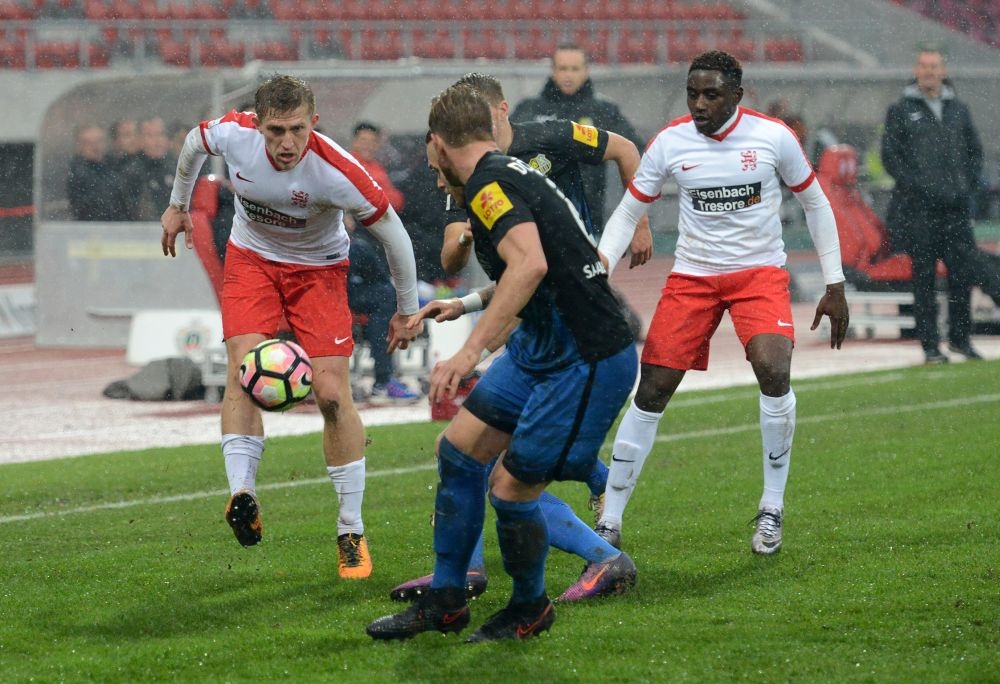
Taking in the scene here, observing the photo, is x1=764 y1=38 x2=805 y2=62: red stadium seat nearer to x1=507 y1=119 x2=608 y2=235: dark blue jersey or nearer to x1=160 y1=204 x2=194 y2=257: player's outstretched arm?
x1=507 y1=119 x2=608 y2=235: dark blue jersey

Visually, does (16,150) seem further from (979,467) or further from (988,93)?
(979,467)

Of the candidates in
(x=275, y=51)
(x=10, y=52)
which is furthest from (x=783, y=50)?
(x=10, y=52)

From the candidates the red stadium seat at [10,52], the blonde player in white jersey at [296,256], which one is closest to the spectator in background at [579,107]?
the blonde player in white jersey at [296,256]

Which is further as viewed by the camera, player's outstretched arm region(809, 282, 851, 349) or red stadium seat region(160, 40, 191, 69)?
red stadium seat region(160, 40, 191, 69)

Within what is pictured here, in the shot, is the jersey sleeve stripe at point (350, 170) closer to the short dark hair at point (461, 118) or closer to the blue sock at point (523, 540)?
the short dark hair at point (461, 118)

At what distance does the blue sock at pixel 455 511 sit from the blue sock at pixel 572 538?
72 centimetres

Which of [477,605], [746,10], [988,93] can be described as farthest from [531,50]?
[477,605]

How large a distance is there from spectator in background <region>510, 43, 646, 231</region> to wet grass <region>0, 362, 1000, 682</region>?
2274 millimetres

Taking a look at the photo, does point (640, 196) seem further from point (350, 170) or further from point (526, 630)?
point (526, 630)

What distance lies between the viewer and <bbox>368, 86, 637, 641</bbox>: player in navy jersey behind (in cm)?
472

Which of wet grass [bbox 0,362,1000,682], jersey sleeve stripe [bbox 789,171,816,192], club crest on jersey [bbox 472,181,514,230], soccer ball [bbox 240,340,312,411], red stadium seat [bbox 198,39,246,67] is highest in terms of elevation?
club crest on jersey [bbox 472,181,514,230]

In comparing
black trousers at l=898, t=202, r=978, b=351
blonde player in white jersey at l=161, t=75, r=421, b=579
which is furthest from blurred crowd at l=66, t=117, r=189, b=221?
blonde player in white jersey at l=161, t=75, r=421, b=579

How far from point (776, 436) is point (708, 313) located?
Result: 610 millimetres

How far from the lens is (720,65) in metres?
6.51
